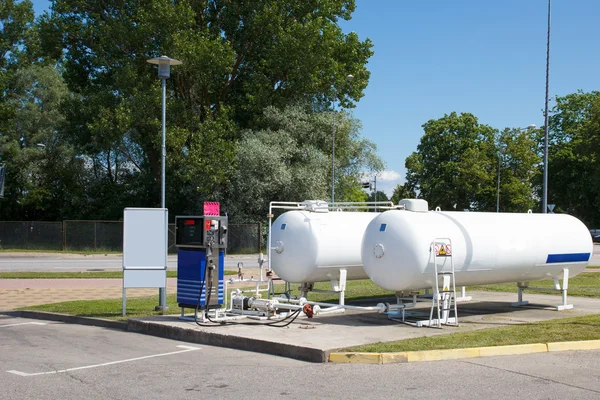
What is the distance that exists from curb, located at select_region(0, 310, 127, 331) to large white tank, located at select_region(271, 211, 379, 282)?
12.9 ft

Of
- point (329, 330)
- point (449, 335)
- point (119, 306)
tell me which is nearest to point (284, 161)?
point (119, 306)

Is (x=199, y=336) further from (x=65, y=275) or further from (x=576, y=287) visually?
(x=65, y=275)

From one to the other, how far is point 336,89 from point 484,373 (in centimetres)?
3602

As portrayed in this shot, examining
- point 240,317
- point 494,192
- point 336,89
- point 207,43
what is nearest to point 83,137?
point 207,43

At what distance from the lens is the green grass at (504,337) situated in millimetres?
10297

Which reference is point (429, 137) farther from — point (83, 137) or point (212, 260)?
point (212, 260)

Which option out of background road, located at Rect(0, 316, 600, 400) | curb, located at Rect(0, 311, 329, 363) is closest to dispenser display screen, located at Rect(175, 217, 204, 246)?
curb, located at Rect(0, 311, 329, 363)

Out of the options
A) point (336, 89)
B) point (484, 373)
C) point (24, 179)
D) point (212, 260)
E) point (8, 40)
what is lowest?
point (484, 373)

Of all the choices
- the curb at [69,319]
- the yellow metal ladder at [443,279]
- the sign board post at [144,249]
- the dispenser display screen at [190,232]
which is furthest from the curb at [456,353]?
the sign board post at [144,249]

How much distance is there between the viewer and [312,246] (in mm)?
15305

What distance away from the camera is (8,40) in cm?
5844

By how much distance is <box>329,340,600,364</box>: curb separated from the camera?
9.70 m

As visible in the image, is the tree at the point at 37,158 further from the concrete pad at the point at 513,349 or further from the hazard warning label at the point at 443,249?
the concrete pad at the point at 513,349

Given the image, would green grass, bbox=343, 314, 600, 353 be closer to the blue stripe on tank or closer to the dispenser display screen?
the blue stripe on tank
